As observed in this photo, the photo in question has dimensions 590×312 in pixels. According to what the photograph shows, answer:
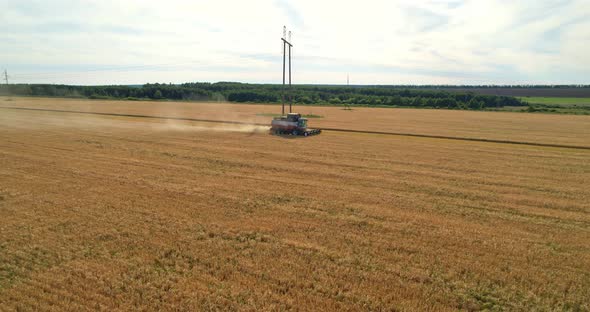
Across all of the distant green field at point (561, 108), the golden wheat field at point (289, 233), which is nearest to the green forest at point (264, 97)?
the distant green field at point (561, 108)

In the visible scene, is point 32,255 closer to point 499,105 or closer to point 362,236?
point 362,236

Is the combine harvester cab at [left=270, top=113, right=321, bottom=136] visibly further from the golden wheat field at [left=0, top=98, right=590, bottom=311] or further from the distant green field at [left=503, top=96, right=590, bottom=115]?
the distant green field at [left=503, top=96, right=590, bottom=115]

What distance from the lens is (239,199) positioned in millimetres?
13641

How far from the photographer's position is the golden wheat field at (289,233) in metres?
7.61

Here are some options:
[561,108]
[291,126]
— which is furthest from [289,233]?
[561,108]

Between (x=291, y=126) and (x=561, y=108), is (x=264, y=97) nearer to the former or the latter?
(x=561, y=108)

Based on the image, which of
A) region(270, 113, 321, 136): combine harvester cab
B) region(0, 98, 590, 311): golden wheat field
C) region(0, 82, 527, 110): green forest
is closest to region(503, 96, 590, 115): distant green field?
region(0, 82, 527, 110): green forest

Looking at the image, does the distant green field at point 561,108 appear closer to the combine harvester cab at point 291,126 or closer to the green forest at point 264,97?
the green forest at point 264,97

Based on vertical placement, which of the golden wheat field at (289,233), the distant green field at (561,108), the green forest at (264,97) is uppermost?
the green forest at (264,97)

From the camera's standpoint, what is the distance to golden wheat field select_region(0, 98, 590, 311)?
7.61 metres

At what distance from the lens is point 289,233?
10602 millimetres

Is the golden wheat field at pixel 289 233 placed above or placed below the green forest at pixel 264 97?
below

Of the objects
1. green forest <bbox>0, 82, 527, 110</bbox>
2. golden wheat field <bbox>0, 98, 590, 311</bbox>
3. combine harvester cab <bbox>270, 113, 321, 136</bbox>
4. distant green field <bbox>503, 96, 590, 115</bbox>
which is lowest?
golden wheat field <bbox>0, 98, 590, 311</bbox>

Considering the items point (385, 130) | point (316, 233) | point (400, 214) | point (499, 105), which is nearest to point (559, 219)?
point (400, 214)
